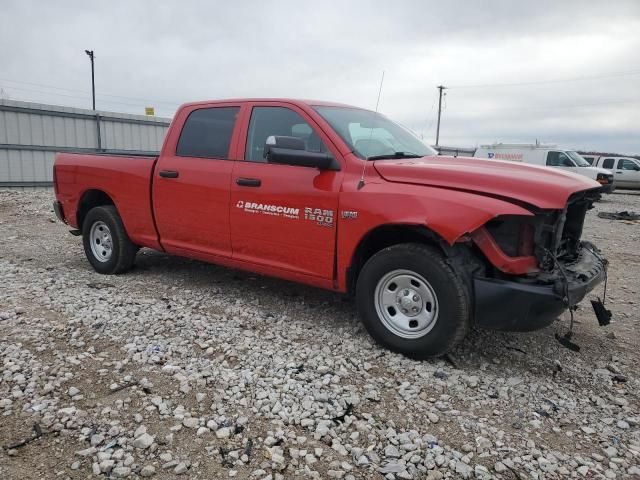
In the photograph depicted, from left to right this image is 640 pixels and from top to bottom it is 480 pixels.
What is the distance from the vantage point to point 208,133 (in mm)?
4855

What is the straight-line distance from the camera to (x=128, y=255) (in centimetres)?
566

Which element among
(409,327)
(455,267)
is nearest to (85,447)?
(409,327)

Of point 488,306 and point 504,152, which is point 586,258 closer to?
point 488,306

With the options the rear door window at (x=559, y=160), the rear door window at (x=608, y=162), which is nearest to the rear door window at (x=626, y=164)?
the rear door window at (x=608, y=162)

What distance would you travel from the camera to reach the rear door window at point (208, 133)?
15.4ft

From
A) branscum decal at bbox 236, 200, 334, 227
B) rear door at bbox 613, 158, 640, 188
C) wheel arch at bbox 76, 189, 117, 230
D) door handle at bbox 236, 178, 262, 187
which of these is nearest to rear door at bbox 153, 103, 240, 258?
door handle at bbox 236, 178, 262, 187

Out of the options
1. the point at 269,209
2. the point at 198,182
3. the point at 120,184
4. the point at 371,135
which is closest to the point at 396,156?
the point at 371,135

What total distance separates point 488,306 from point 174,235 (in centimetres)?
318

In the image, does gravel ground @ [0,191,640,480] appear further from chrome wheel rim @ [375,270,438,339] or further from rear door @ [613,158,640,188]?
rear door @ [613,158,640,188]

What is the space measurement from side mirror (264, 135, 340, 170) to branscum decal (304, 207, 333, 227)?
1.13 feet

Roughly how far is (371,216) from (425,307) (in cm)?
75

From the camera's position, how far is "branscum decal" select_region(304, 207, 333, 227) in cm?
383

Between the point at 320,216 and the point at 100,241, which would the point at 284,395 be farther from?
the point at 100,241

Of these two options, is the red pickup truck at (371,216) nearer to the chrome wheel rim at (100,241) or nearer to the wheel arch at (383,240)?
the wheel arch at (383,240)
